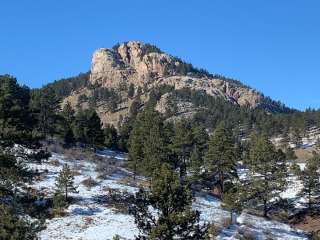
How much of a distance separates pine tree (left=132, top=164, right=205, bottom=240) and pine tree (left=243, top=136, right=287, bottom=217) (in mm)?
38523

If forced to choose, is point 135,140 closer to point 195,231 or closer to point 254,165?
point 254,165

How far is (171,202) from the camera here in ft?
82.3

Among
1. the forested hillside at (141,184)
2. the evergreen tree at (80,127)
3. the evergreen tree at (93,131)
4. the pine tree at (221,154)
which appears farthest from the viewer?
the evergreen tree at (80,127)

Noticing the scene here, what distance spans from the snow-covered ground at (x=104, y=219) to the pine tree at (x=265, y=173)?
10.2 ft

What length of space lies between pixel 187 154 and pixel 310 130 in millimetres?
112158

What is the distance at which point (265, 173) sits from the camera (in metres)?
63.9

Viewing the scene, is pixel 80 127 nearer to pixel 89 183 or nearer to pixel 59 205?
pixel 89 183

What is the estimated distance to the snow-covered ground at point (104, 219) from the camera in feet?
148

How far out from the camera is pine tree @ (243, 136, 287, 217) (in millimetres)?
62406

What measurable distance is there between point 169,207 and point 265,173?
40794 mm

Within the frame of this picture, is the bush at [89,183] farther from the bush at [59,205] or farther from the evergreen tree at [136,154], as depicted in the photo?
the bush at [59,205]

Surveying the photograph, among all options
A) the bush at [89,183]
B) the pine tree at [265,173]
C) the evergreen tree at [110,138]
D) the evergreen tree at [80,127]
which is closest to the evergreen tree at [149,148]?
the bush at [89,183]

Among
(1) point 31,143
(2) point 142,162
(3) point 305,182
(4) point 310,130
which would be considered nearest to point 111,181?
(2) point 142,162

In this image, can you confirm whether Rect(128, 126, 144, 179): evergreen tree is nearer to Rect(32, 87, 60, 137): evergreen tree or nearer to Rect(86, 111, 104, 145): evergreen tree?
Rect(86, 111, 104, 145): evergreen tree
